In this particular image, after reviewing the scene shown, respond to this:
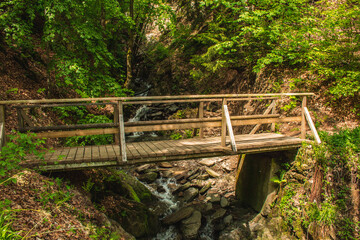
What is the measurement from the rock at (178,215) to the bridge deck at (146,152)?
2475 mm

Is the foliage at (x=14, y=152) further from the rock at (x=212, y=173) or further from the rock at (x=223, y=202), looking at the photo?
the rock at (x=212, y=173)

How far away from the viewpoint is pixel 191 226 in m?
6.43

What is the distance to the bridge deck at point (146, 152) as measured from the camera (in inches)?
168

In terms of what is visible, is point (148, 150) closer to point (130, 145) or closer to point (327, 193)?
point (130, 145)

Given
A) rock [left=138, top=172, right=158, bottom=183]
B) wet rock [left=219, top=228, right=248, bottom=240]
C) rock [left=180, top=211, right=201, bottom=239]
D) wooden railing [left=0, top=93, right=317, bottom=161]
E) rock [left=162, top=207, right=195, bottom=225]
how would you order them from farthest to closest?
rock [left=138, top=172, right=158, bottom=183] < rock [left=162, top=207, right=195, bottom=225] < rock [left=180, top=211, right=201, bottom=239] < wet rock [left=219, top=228, right=248, bottom=240] < wooden railing [left=0, top=93, right=317, bottom=161]

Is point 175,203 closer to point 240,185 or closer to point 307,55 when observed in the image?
point 240,185

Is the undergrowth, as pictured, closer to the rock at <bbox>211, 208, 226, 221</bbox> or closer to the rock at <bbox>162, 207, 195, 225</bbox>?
the rock at <bbox>211, 208, 226, 221</bbox>

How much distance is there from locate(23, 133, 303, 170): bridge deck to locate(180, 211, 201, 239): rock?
2.54m

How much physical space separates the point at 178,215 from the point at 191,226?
57 centimetres

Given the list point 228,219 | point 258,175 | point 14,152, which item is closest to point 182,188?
point 228,219

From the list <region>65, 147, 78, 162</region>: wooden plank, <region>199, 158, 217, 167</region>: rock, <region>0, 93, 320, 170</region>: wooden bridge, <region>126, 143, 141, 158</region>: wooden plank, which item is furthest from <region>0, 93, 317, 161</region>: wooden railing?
<region>199, 158, 217, 167</region>: rock

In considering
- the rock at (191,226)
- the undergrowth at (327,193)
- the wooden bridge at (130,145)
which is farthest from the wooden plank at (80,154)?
the undergrowth at (327,193)

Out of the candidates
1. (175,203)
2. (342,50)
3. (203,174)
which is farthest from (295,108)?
(175,203)

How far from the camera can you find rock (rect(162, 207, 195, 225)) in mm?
6672
